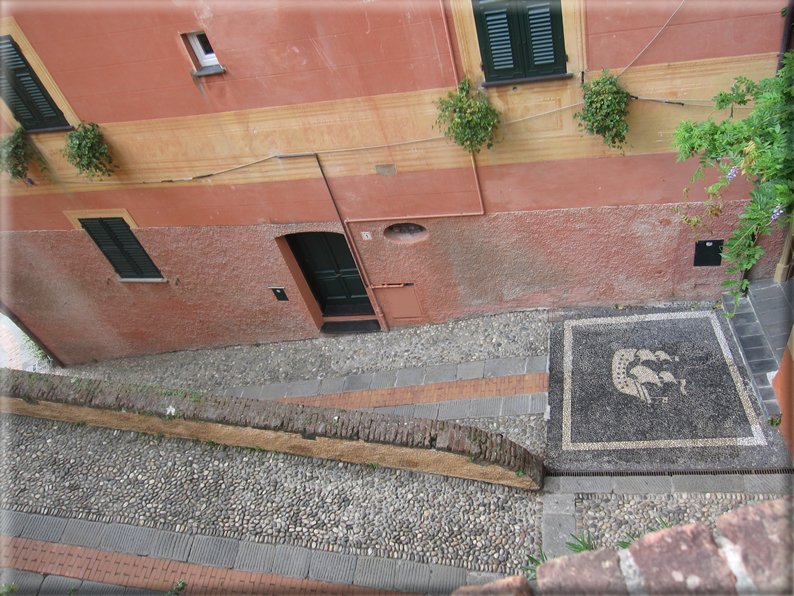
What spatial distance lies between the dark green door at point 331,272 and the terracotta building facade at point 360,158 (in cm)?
4

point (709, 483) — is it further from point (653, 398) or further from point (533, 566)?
point (533, 566)

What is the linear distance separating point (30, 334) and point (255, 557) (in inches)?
331

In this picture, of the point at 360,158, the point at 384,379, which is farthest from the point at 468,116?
the point at 384,379

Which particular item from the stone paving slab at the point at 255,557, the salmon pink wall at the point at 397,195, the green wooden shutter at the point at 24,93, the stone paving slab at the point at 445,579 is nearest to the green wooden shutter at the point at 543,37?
the salmon pink wall at the point at 397,195

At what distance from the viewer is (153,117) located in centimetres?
771

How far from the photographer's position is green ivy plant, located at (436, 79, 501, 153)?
6551 millimetres

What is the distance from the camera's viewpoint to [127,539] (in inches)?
229

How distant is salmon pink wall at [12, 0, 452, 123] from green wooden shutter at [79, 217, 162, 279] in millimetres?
2118

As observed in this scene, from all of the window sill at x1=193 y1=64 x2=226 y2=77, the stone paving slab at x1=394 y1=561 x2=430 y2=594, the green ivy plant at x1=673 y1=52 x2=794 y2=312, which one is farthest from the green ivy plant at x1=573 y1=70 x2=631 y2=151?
the stone paving slab at x1=394 y1=561 x2=430 y2=594

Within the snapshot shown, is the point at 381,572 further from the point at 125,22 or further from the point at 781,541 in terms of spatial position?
the point at 125,22

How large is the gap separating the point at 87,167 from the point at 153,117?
4.03 feet

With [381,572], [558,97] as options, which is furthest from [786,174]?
[381,572]

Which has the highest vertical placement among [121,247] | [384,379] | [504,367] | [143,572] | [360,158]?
[360,158]

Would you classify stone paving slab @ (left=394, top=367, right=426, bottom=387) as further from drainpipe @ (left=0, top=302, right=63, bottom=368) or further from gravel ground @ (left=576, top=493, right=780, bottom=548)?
drainpipe @ (left=0, top=302, right=63, bottom=368)
